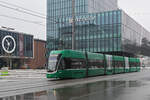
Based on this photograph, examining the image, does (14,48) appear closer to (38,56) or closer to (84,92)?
(38,56)

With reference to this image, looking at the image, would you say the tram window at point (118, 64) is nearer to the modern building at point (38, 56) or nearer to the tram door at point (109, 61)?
the tram door at point (109, 61)

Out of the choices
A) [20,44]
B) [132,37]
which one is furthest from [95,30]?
[20,44]

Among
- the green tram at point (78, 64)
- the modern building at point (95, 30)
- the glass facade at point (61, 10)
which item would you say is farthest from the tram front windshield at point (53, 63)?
the glass facade at point (61, 10)

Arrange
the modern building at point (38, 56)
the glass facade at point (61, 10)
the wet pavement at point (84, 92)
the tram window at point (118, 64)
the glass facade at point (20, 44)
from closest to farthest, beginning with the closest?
1. the wet pavement at point (84, 92)
2. the tram window at point (118, 64)
3. the glass facade at point (20, 44)
4. the glass facade at point (61, 10)
5. the modern building at point (38, 56)

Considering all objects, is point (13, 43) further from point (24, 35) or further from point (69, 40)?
point (69, 40)

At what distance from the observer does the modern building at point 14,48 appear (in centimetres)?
7297

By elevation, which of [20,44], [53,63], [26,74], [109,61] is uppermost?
[20,44]

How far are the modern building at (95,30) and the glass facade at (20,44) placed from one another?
23.0 feet

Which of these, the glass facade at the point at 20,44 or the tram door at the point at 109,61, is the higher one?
the glass facade at the point at 20,44

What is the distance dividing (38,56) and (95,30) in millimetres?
29032

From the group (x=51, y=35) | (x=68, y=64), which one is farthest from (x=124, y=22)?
(x=68, y=64)

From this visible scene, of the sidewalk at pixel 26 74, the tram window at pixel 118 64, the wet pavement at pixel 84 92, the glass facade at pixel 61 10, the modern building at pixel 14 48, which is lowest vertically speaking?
the sidewalk at pixel 26 74

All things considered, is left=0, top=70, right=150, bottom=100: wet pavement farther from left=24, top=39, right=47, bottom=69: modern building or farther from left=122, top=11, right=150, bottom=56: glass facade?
left=24, top=39, right=47, bottom=69: modern building

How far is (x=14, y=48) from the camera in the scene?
77.1 m
